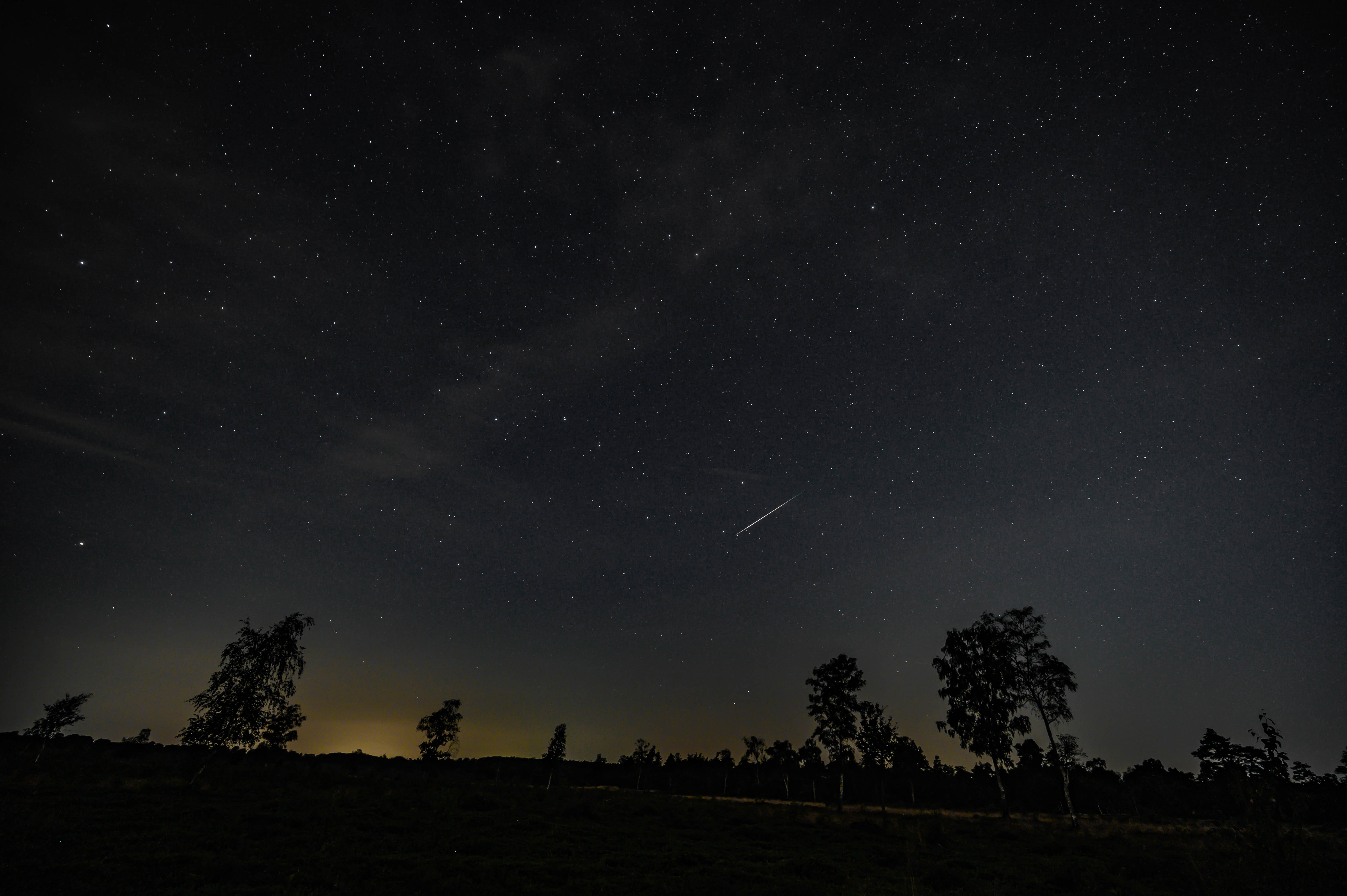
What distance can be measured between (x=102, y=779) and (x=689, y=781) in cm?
9656

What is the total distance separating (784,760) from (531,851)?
77.3 metres

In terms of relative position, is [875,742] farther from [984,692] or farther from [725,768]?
[725,768]

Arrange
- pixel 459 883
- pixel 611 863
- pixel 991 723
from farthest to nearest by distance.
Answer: pixel 991 723, pixel 611 863, pixel 459 883

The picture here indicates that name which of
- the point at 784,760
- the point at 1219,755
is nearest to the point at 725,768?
the point at 784,760

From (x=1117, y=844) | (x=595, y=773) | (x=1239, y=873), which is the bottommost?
(x=595, y=773)

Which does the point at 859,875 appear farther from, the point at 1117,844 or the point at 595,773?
the point at 595,773


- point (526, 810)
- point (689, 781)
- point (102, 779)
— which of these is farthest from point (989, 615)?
point (689, 781)

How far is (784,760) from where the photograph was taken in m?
84.9

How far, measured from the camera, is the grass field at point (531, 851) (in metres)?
12.2

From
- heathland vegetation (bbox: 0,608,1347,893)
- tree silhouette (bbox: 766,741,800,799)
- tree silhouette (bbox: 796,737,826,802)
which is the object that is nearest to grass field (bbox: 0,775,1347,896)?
heathland vegetation (bbox: 0,608,1347,893)

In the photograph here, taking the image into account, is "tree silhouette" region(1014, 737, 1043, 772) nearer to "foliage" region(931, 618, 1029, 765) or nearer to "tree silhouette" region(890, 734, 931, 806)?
"tree silhouette" region(890, 734, 931, 806)

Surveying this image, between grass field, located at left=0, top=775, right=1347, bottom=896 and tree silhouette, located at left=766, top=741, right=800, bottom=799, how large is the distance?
193 feet

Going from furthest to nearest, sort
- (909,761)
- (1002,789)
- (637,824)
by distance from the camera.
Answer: (909,761), (1002,789), (637,824)

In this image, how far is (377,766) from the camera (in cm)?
8919
